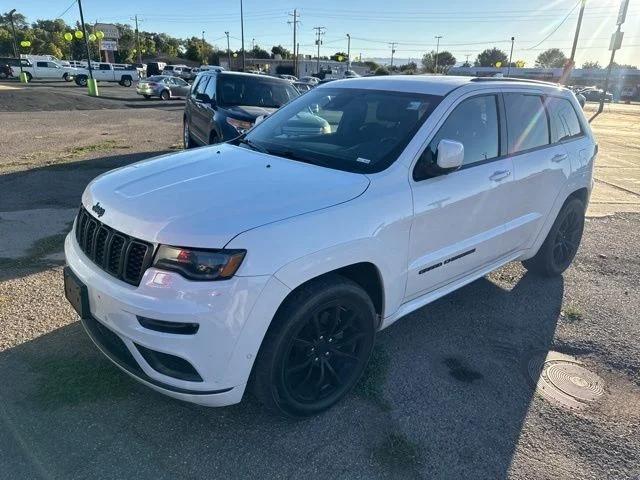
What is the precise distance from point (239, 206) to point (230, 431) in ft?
4.12

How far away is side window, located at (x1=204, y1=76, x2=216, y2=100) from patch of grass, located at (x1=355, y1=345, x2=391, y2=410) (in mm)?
6714

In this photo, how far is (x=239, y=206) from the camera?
8.07ft

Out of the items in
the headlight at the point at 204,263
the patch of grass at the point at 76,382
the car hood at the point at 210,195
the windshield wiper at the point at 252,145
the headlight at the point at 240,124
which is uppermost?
the windshield wiper at the point at 252,145

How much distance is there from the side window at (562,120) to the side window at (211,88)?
6.03 meters

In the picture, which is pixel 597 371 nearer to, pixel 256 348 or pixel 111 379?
pixel 256 348

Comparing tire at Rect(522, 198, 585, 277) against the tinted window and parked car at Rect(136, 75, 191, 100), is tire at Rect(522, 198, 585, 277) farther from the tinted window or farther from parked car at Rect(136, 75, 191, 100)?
parked car at Rect(136, 75, 191, 100)

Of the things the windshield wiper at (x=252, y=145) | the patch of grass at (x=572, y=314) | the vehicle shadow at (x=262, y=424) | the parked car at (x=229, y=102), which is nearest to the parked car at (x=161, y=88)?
the parked car at (x=229, y=102)

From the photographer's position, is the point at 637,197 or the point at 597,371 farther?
the point at 637,197

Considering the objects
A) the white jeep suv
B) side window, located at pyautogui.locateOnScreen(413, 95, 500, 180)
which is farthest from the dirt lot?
side window, located at pyautogui.locateOnScreen(413, 95, 500, 180)

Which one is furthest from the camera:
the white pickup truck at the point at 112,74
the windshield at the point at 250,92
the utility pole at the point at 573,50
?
the white pickup truck at the point at 112,74

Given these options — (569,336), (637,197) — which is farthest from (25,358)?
(637,197)

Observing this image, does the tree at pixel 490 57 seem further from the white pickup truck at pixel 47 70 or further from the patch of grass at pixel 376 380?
the patch of grass at pixel 376 380

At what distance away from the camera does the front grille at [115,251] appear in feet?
7.69

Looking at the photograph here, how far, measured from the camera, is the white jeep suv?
2.25 metres
